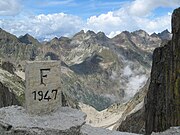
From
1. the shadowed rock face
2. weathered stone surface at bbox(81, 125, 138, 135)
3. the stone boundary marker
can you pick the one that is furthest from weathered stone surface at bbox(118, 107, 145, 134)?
the stone boundary marker

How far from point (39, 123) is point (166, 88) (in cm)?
5880

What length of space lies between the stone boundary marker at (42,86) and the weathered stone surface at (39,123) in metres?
0.44

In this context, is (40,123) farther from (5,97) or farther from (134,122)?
(5,97)

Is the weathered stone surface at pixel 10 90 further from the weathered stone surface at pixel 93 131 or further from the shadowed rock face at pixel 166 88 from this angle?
the weathered stone surface at pixel 93 131

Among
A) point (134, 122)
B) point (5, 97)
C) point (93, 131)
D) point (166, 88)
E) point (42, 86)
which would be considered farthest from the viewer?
point (5, 97)

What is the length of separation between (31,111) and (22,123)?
0.83m

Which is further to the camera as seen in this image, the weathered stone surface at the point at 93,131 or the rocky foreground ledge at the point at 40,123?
the weathered stone surface at the point at 93,131

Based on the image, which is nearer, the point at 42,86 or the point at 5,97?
the point at 42,86

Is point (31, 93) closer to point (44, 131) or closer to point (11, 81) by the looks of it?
point (44, 131)

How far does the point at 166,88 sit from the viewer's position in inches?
2928

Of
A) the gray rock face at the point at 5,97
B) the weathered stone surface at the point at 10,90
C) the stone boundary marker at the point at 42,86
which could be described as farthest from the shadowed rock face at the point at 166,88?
the gray rock face at the point at 5,97

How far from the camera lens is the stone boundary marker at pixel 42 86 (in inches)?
707

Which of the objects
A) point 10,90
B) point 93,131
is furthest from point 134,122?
point 93,131

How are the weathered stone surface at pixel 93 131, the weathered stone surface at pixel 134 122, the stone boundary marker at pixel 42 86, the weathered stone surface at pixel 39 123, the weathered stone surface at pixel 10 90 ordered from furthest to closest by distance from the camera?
the weathered stone surface at pixel 10 90
the weathered stone surface at pixel 134 122
the weathered stone surface at pixel 93 131
the stone boundary marker at pixel 42 86
the weathered stone surface at pixel 39 123
